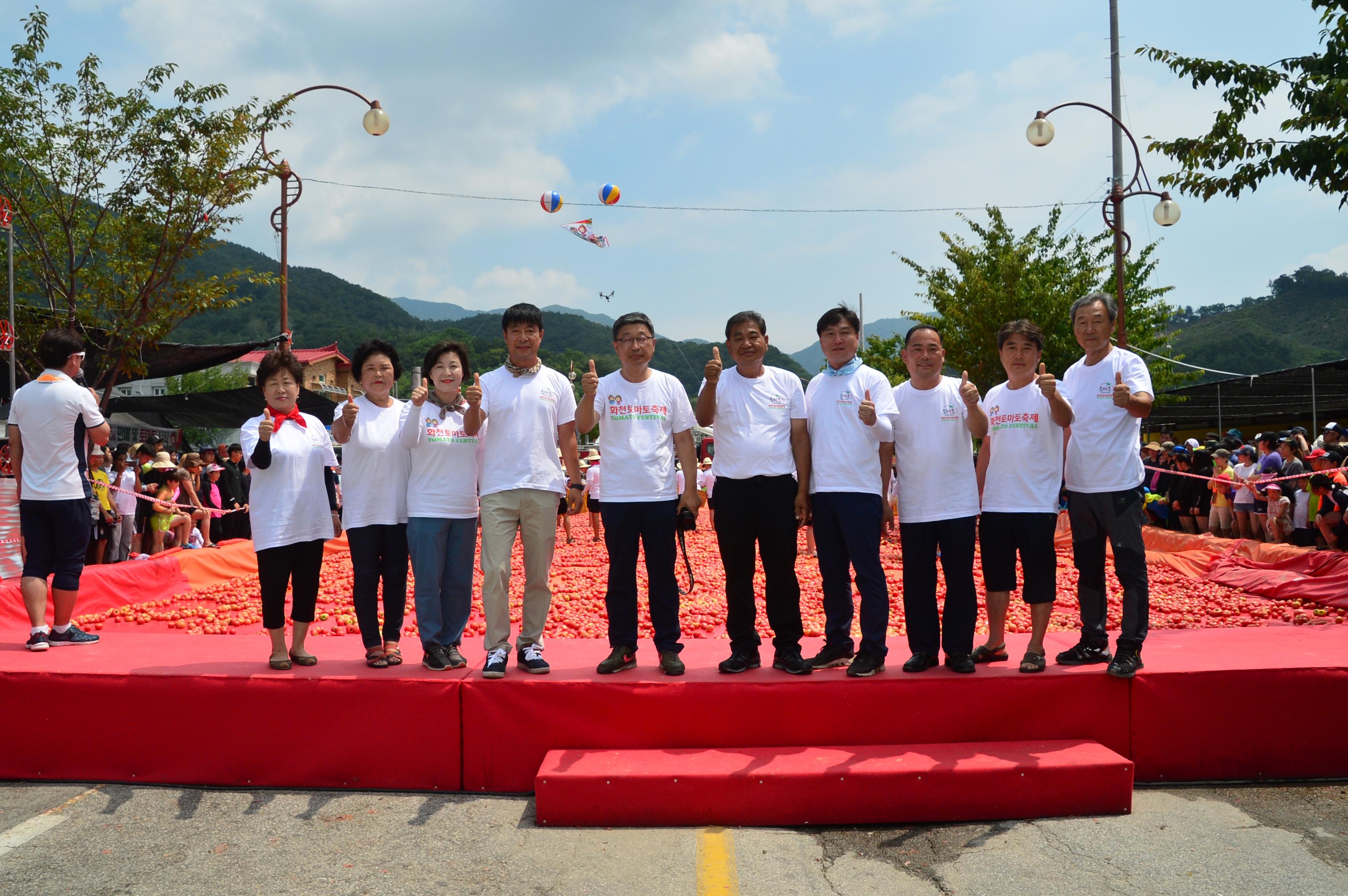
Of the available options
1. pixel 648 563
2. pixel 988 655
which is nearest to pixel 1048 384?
pixel 988 655

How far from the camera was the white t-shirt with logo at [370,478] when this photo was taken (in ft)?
15.1

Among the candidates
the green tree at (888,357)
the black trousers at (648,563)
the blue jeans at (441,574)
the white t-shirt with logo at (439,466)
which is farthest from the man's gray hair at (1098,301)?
the green tree at (888,357)

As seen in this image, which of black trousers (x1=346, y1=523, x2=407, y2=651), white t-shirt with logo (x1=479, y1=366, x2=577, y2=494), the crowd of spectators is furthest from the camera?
the crowd of spectators

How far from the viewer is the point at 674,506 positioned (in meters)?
4.46

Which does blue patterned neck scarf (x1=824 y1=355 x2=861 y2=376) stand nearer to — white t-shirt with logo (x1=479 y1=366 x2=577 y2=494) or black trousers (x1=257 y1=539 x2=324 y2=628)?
white t-shirt with logo (x1=479 y1=366 x2=577 y2=494)

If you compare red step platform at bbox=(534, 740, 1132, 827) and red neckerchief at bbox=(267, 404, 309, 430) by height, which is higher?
red neckerchief at bbox=(267, 404, 309, 430)

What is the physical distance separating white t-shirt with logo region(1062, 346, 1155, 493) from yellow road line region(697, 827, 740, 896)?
7.98 ft

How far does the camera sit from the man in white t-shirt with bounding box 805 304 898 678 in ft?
14.1

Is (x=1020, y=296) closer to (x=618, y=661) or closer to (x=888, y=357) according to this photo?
(x=888, y=357)

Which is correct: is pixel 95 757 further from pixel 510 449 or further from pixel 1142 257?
pixel 1142 257

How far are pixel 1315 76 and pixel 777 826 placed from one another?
25.1ft

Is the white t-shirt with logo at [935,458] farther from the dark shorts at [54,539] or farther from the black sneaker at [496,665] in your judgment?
the dark shorts at [54,539]

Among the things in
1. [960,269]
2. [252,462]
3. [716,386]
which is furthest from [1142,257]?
[252,462]

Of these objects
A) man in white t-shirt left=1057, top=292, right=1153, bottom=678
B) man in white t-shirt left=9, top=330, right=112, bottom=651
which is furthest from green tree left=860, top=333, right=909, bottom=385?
man in white t-shirt left=9, top=330, right=112, bottom=651
